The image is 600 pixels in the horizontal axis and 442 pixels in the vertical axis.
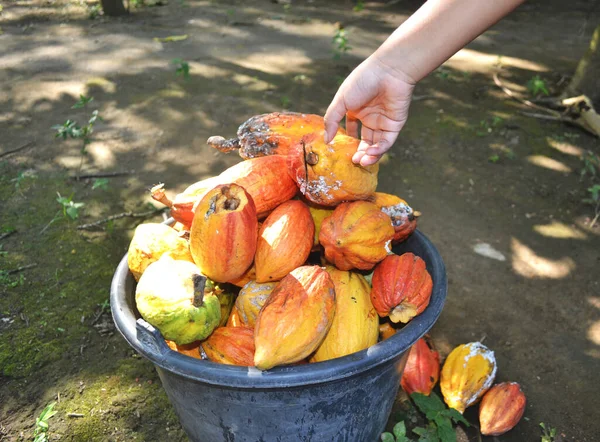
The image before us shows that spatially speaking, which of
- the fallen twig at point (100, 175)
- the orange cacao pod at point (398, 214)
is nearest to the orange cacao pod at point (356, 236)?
the orange cacao pod at point (398, 214)

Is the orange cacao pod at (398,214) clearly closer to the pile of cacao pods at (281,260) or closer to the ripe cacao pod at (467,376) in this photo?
the pile of cacao pods at (281,260)

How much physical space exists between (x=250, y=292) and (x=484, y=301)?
1.65 m

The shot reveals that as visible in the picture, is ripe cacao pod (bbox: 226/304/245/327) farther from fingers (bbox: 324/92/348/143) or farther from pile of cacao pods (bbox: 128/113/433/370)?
fingers (bbox: 324/92/348/143)

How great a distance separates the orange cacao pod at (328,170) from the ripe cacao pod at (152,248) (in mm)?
443

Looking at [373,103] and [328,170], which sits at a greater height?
[373,103]

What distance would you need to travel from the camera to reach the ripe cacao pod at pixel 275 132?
1.78 m

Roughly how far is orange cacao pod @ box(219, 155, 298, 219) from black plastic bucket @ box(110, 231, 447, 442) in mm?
499

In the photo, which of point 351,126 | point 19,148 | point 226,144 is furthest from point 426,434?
point 19,148

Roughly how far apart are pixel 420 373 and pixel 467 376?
19 centimetres

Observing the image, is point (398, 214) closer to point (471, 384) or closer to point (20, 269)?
point (471, 384)

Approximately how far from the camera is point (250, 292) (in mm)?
1595

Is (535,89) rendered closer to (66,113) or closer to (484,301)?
(484,301)

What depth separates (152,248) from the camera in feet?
Result: 5.38

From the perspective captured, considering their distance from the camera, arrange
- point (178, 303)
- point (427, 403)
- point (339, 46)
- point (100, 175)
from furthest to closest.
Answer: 1. point (339, 46)
2. point (100, 175)
3. point (427, 403)
4. point (178, 303)
